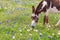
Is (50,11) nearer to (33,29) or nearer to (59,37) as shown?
(33,29)

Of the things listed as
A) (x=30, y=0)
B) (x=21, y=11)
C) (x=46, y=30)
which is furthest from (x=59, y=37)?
(x=30, y=0)

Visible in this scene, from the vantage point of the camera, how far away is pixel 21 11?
1672 centimetres

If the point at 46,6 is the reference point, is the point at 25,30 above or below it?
below

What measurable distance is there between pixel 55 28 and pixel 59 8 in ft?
4.15

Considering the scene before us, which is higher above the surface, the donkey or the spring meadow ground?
the donkey

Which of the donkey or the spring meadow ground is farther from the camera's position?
the donkey

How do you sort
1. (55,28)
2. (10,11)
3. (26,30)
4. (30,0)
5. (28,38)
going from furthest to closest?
1. (30,0)
2. (10,11)
3. (55,28)
4. (26,30)
5. (28,38)

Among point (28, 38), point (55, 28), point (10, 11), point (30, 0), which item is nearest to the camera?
point (28, 38)

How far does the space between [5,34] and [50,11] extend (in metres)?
3.26

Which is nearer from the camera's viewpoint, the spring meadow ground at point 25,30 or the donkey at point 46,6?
the spring meadow ground at point 25,30

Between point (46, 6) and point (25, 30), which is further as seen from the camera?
point (46, 6)

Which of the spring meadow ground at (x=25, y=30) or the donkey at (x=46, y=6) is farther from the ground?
the donkey at (x=46, y=6)

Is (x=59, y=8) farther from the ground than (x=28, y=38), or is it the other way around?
(x=59, y=8)

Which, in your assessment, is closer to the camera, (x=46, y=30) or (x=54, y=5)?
(x=46, y=30)
